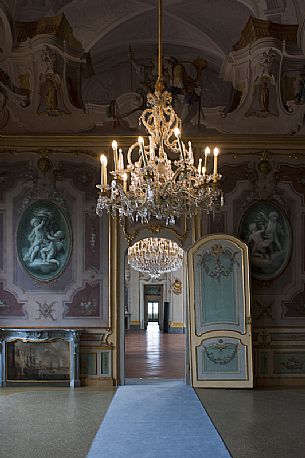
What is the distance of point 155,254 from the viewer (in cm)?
1825

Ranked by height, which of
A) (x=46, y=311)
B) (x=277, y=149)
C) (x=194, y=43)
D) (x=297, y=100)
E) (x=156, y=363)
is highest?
(x=194, y=43)

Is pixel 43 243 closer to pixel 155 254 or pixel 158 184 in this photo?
pixel 158 184

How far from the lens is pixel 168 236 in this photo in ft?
35.6

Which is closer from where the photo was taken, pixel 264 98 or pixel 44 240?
pixel 44 240

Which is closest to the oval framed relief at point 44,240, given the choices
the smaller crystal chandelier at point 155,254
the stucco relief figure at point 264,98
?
the stucco relief figure at point 264,98

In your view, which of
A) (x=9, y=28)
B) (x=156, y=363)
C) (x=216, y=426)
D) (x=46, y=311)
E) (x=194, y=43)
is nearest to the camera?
(x=216, y=426)

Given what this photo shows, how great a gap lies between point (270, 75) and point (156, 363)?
22.2 ft

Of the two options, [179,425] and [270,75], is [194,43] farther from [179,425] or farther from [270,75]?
[179,425]

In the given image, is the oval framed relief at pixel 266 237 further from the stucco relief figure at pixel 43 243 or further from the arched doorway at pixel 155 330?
the stucco relief figure at pixel 43 243

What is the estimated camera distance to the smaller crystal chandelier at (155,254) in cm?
1820

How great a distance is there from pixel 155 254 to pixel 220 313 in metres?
8.03

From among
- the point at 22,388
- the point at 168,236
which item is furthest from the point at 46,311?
the point at 168,236

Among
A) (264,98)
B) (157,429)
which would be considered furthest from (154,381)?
(264,98)

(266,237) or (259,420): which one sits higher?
(266,237)
